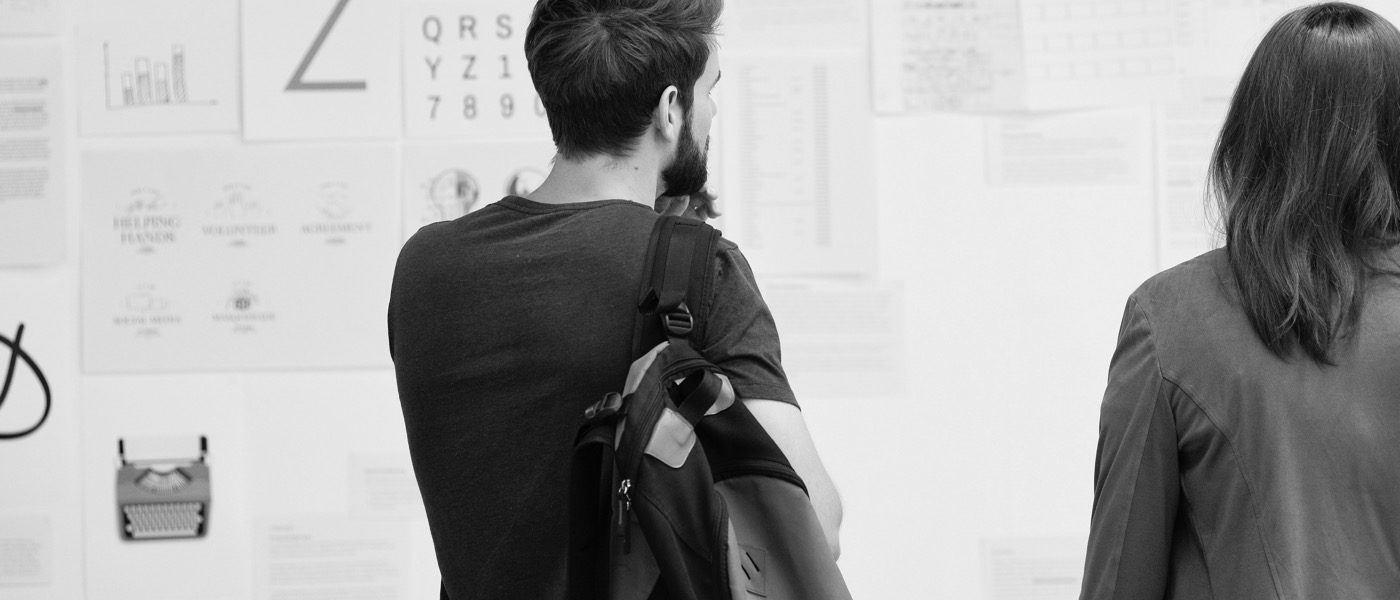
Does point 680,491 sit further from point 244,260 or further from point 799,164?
point 244,260

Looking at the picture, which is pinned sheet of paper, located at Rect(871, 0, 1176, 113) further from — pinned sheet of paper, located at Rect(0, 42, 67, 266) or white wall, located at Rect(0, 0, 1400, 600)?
pinned sheet of paper, located at Rect(0, 42, 67, 266)

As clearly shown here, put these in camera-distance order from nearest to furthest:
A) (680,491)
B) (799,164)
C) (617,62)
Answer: (680,491) < (617,62) < (799,164)

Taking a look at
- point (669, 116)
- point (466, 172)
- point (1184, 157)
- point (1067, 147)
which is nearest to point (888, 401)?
point (1067, 147)

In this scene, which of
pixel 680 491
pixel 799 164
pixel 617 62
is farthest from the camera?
pixel 799 164

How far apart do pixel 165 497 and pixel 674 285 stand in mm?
1263

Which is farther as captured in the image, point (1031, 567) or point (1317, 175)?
point (1031, 567)

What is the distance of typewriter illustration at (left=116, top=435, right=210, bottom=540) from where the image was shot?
5.98 feet

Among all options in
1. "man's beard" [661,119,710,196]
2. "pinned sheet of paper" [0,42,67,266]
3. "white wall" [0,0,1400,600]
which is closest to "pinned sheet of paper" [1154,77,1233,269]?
"white wall" [0,0,1400,600]

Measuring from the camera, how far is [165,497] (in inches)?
71.9

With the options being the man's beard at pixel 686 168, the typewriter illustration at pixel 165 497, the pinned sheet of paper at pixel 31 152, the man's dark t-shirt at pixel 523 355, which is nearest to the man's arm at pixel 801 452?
the man's dark t-shirt at pixel 523 355

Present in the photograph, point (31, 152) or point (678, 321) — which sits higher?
point (31, 152)

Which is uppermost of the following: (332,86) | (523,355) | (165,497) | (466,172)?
(332,86)

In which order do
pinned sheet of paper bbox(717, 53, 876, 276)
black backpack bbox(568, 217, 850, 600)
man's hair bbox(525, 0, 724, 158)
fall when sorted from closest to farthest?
black backpack bbox(568, 217, 850, 600), man's hair bbox(525, 0, 724, 158), pinned sheet of paper bbox(717, 53, 876, 276)

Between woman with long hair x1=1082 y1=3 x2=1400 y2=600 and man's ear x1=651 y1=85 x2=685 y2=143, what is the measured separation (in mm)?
395
